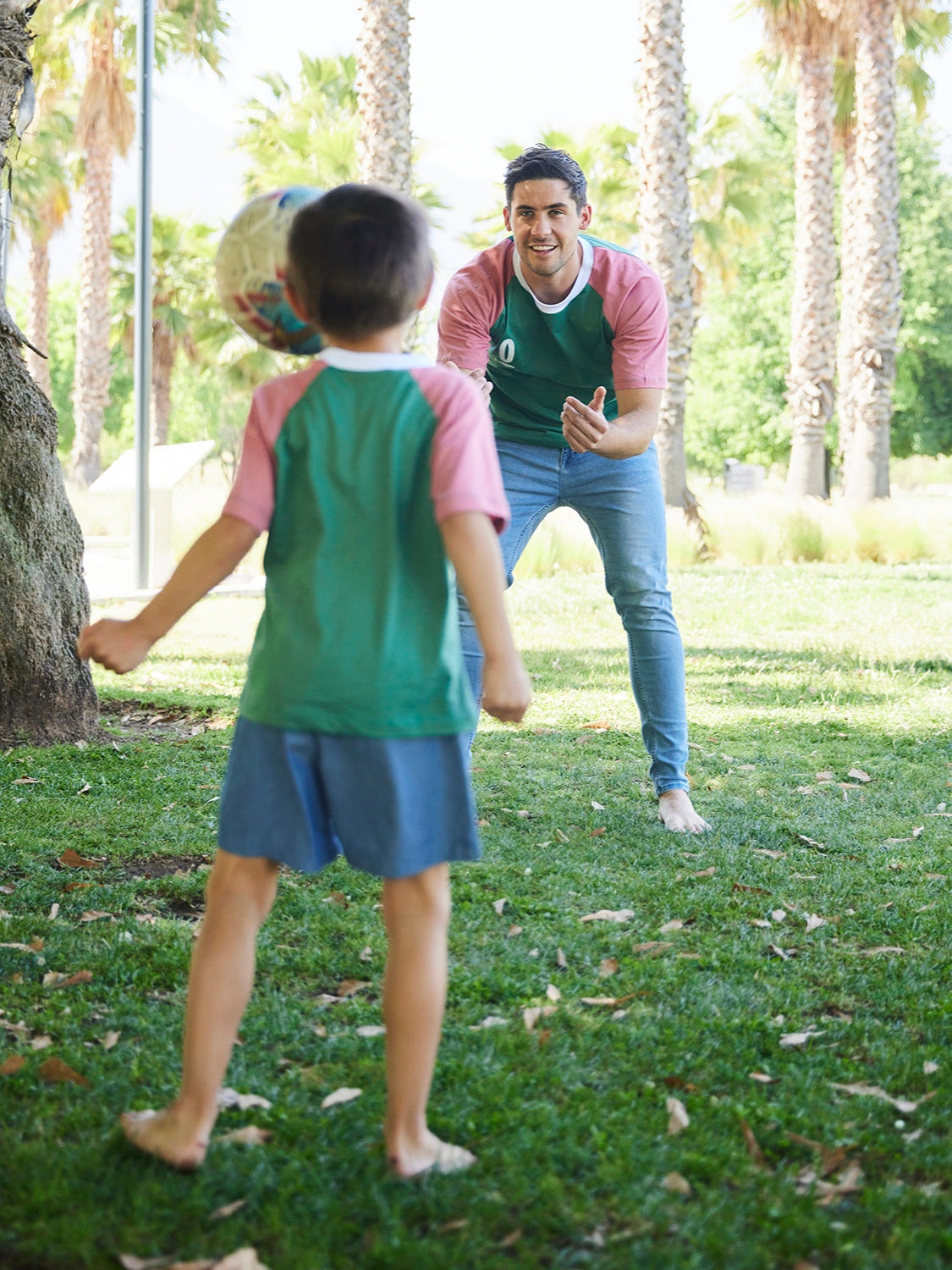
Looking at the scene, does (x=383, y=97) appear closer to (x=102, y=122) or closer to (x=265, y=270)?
(x=102, y=122)

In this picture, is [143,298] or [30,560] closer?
[30,560]

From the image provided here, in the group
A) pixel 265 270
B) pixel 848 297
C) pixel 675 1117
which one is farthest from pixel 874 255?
pixel 675 1117

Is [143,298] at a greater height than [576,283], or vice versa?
[143,298]

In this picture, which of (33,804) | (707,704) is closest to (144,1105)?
(33,804)

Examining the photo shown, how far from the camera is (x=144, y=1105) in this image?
8.13 ft

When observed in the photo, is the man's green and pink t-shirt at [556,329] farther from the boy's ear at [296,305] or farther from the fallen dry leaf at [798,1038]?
the fallen dry leaf at [798,1038]

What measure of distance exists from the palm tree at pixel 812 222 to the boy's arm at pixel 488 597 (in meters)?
19.7

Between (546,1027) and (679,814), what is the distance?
1805mm

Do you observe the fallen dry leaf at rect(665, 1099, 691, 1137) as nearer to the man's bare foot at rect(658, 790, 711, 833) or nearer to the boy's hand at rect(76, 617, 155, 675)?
the boy's hand at rect(76, 617, 155, 675)

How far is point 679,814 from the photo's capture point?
462cm

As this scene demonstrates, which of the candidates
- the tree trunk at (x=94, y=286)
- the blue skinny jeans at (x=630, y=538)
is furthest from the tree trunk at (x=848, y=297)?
the blue skinny jeans at (x=630, y=538)

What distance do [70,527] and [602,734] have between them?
267 centimetres

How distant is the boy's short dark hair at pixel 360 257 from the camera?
6.97ft

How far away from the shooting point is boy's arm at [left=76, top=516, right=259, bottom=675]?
2.19 m
